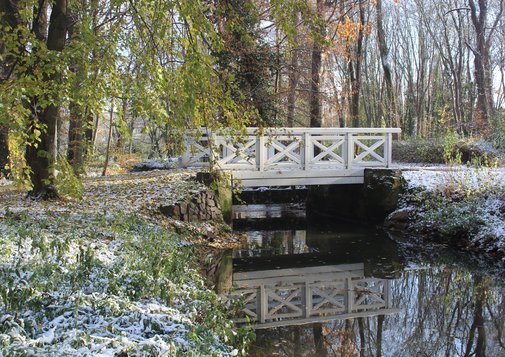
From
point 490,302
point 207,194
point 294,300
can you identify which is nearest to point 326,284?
point 294,300

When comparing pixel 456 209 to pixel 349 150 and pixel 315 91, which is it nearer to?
pixel 349 150

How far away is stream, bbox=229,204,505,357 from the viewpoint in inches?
207

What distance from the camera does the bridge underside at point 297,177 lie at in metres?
12.5

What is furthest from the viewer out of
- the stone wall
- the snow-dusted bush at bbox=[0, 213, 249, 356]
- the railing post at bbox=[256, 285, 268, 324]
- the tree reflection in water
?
the stone wall

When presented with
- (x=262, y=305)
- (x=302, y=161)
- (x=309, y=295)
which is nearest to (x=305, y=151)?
(x=302, y=161)

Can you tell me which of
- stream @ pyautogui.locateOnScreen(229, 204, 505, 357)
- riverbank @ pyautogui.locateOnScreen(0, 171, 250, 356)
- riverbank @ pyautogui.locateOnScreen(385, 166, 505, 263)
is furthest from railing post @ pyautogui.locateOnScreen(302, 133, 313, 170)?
riverbank @ pyautogui.locateOnScreen(0, 171, 250, 356)

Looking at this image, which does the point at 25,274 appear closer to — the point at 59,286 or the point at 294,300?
the point at 59,286

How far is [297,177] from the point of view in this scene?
12.8 meters

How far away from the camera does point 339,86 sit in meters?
21.0

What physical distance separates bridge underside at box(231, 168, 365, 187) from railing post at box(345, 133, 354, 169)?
187mm

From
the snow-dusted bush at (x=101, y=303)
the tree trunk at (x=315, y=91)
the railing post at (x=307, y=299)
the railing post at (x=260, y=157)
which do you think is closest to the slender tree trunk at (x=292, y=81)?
the tree trunk at (x=315, y=91)

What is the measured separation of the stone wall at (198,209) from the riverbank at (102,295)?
1.97 meters

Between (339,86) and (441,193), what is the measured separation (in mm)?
10376

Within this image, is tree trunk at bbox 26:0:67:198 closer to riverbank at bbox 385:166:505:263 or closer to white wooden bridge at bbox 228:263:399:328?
white wooden bridge at bbox 228:263:399:328
